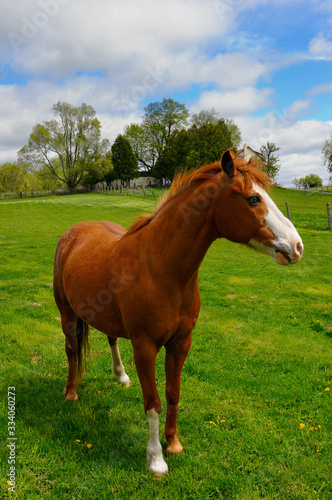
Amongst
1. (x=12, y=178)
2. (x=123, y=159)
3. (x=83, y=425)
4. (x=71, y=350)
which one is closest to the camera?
(x=83, y=425)

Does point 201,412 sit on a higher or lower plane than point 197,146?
lower

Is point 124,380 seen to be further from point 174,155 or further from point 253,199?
point 174,155

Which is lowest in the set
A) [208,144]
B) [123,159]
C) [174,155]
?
[208,144]

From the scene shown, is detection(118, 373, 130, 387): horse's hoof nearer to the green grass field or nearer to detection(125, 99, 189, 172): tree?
the green grass field

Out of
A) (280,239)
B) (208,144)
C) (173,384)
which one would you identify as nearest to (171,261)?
(280,239)

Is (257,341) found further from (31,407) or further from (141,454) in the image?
(31,407)

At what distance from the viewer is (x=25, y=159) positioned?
50688 millimetres

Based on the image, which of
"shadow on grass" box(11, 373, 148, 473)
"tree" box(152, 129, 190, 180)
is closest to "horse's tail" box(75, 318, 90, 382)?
"shadow on grass" box(11, 373, 148, 473)

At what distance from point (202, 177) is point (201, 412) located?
2.62 meters

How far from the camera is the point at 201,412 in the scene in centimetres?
362

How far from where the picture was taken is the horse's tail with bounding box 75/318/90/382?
4.02 metres

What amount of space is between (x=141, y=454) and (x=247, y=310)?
13.8 feet

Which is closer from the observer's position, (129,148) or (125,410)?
(125,410)

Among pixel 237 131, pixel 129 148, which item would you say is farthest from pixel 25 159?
pixel 237 131
